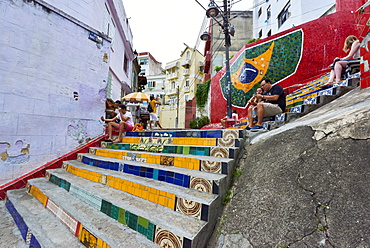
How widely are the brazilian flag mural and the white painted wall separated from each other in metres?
6.11

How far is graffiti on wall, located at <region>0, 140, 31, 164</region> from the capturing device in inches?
131

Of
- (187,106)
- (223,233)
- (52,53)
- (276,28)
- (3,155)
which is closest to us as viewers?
(223,233)

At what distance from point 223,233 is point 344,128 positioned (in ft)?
5.09

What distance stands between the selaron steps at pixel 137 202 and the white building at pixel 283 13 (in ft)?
38.3

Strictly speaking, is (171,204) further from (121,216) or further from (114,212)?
(114,212)

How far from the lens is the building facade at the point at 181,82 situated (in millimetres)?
27344

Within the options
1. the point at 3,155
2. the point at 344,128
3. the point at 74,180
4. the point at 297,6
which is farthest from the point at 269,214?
the point at 297,6

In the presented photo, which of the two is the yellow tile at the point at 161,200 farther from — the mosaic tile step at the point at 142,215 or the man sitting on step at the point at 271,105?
the man sitting on step at the point at 271,105

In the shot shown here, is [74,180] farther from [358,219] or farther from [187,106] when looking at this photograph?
[187,106]

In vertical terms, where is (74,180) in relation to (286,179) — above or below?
below

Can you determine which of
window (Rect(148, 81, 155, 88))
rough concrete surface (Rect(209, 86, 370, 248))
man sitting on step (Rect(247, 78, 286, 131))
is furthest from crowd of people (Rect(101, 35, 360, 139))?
window (Rect(148, 81, 155, 88))

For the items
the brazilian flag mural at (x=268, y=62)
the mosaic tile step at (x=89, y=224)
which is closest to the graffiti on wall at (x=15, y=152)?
the mosaic tile step at (x=89, y=224)

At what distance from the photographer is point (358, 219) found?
112 centimetres

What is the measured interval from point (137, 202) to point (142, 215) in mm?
351
